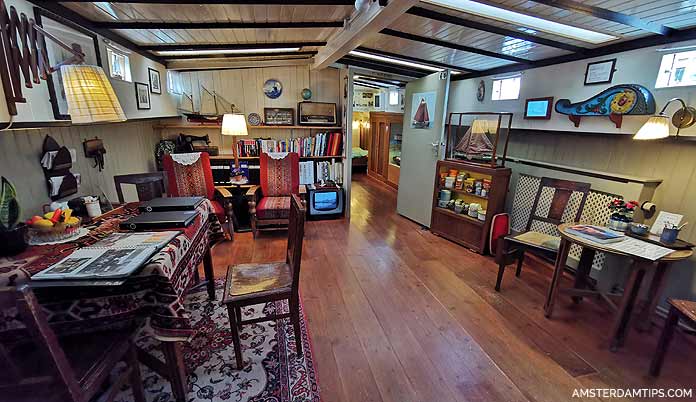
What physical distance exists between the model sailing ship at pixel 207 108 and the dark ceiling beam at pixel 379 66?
1.69 m

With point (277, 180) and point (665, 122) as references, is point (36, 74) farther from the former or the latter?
point (665, 122)

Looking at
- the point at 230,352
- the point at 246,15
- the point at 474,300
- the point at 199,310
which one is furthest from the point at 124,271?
the point at 474,300

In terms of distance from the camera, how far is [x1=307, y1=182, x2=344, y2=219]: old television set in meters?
4.21

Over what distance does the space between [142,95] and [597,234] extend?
382 cm

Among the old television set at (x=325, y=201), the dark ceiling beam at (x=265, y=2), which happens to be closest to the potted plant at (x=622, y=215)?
the dark ceiling beam at (x=265, y=2)

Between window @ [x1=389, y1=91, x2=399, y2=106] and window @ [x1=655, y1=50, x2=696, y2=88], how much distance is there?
14.4ft

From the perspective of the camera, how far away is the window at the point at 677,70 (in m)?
1.96

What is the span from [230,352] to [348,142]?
10.1 ft

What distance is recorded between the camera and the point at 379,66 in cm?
409

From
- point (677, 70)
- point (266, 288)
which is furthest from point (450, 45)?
point (266, 288)

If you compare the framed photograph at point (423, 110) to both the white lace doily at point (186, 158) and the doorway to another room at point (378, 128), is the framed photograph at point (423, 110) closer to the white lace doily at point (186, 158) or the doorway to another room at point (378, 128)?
the doorway to another room at point (378, 128)

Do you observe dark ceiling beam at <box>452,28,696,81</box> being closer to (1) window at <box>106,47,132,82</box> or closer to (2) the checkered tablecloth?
(2) the checkered tablecloth

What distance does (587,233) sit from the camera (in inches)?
82.3

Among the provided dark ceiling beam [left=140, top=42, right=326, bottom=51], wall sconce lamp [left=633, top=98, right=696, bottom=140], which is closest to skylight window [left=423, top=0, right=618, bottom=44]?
wall sconce lamp [left=633, top=98, right=696, bottom=140]
